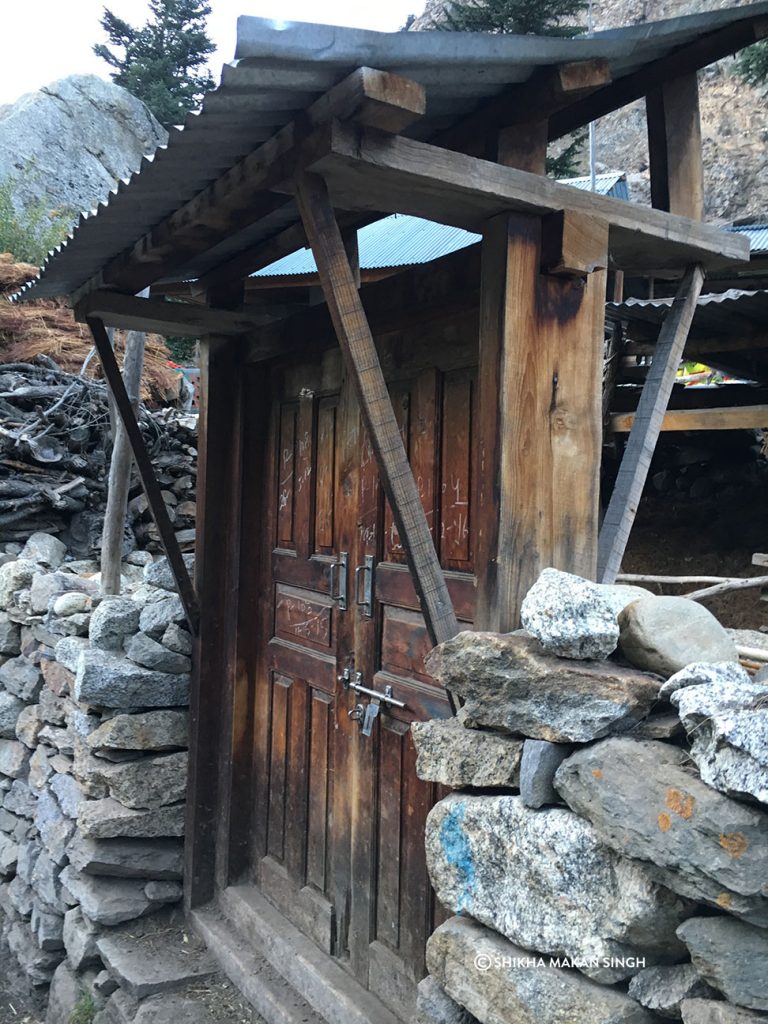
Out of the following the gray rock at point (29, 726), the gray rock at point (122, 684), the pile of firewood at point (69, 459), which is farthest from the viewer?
the pile of firewood at point (69, 459)

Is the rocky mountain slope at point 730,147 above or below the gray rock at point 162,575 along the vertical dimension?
above

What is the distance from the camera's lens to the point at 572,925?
1.83 meters

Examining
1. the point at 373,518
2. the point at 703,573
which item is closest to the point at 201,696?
the point at 373,518

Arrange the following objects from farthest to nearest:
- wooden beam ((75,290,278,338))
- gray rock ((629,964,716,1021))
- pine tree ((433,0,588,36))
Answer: pine tree ((433,0,588,36))
wooden beam ((75,290,278,338))
gray rock ((629,964,716,1021))

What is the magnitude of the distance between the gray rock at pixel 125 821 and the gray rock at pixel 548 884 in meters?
2.32

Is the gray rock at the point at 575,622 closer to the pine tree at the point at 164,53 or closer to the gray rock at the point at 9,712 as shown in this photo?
the gray rock at the point at 9,712

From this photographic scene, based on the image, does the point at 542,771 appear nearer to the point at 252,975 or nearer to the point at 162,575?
the point at 252,975

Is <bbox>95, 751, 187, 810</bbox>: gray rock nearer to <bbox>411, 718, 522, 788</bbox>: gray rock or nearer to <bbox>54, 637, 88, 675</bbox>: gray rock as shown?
<bbox>54, 637, 88, 675</bbox>: gray rock

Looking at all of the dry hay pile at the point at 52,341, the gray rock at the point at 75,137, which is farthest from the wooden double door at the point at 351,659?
the gray rock at the point at 75,137

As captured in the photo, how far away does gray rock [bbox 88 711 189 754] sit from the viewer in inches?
157

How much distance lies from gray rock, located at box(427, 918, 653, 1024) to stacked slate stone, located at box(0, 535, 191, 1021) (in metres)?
2.31

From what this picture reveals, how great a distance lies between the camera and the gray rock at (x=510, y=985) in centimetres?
175

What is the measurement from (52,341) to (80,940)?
659cm

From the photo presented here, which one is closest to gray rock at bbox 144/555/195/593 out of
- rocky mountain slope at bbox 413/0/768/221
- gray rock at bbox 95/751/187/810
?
gray rock at bbox 95/751/187/810
